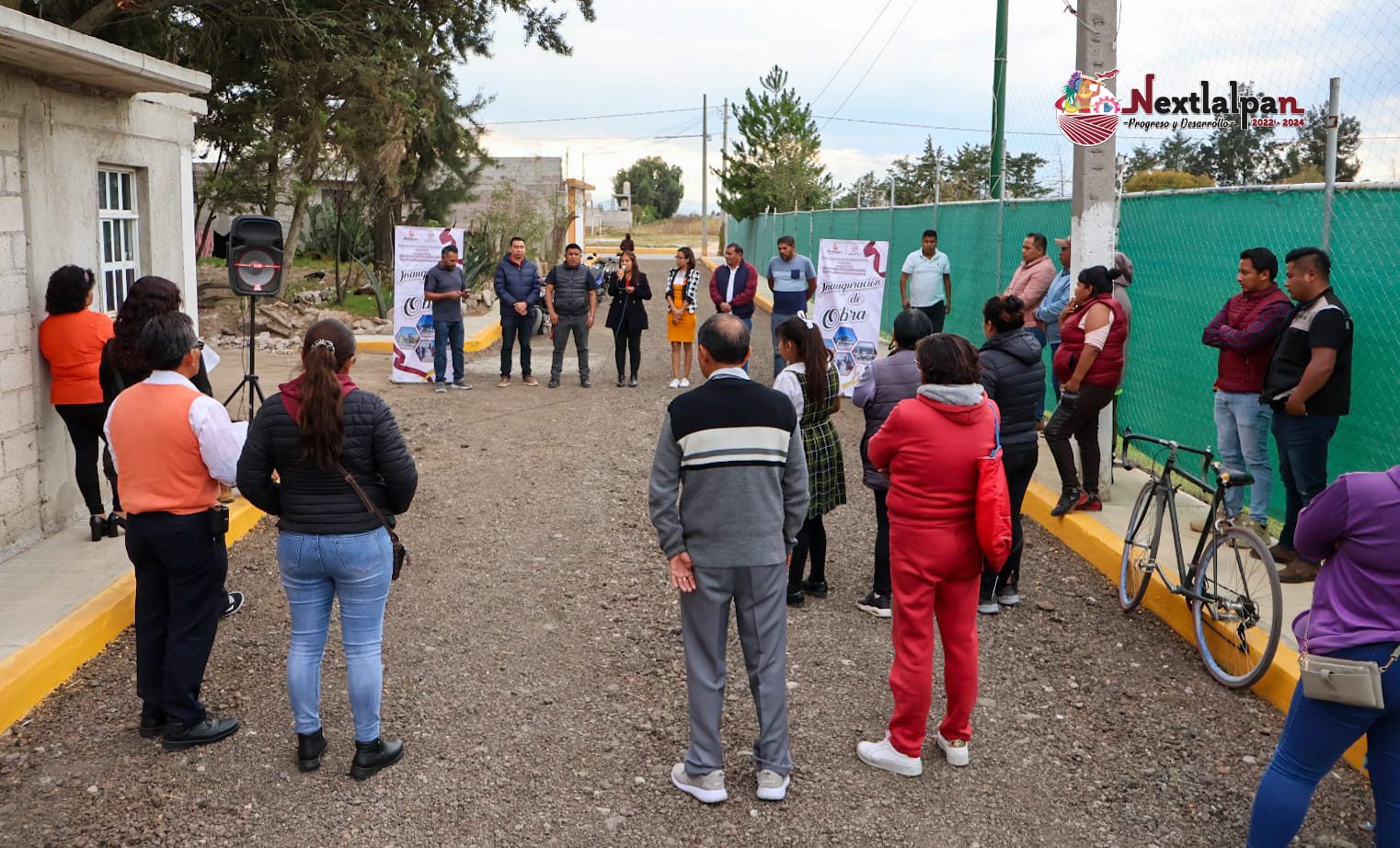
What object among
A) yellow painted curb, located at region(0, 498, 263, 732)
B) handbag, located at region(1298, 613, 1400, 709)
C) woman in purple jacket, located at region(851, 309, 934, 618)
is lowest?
yellow painted curb, located at region(0, 498, 263, 732)

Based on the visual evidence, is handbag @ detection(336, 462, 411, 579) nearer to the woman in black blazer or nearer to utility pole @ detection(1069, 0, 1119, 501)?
utility pole @ detection(1069, 0, 1119, 501)

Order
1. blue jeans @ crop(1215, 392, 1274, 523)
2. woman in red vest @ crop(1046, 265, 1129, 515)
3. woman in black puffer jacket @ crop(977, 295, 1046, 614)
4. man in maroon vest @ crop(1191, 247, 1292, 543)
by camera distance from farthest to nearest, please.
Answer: woman in red vest @ crop(1046, 265, 1129, 515) < blue jeans @ crop(1215, 392, 1274, 523) < man in maroon vest @ crop(1191, 247, 1292, 543) < woman in black puffer jacket @ crop(977, 295, 1046, 614)

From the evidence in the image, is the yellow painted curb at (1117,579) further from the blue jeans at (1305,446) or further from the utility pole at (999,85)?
the utility pole at (999,85)

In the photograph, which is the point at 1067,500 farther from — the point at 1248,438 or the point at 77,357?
the point at 77,357

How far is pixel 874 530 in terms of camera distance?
7.98 m

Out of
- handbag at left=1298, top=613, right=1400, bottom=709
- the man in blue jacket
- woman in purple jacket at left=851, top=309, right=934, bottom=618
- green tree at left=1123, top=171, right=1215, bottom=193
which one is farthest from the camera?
green tree at left=1123, top=171, right=1215, bottom=193

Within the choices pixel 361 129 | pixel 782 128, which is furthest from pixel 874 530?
pixel 782 128

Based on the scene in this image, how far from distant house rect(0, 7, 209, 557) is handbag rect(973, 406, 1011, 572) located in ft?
17.1

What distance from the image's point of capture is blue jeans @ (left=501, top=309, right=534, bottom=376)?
46.9ft

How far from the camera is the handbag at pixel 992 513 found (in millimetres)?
4266

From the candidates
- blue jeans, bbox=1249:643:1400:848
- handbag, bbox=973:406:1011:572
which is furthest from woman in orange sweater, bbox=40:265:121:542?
blue jeans, bbox=1249:643:1400:848

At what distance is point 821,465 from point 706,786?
234cm

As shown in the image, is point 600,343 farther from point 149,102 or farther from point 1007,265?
point 149,102

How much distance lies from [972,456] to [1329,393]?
9.31 feet
